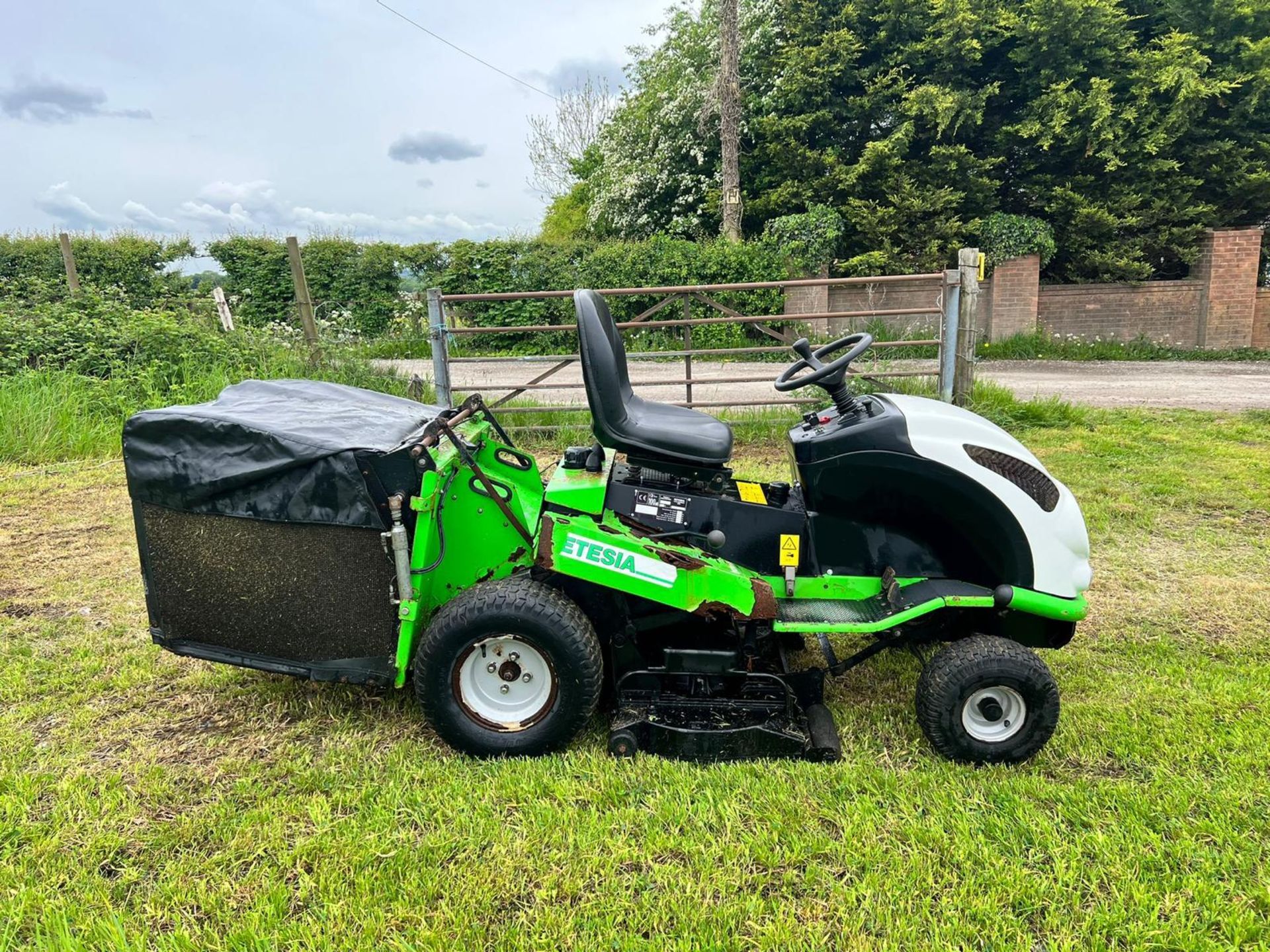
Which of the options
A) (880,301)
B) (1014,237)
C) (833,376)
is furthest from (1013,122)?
(833,376)

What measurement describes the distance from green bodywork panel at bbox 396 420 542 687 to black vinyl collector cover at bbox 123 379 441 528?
0.19 metres

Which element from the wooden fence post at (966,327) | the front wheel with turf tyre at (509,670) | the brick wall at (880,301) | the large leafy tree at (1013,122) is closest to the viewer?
the front wheel with turf tyre at (509,670)

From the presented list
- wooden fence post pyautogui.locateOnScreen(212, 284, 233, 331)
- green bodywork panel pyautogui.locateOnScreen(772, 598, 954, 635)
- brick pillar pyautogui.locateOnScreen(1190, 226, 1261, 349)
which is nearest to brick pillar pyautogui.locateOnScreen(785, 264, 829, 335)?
brick pillar pyautogui.locateOnScreen(1190, 226, 1261, 349)

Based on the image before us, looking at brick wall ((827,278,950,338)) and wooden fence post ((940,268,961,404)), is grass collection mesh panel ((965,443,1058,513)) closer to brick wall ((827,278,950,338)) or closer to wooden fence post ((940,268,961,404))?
wooden fence post ((940,268,961,404))

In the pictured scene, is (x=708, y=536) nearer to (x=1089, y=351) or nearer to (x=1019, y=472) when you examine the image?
(x=1019, y=472)

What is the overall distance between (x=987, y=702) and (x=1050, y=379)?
1017 centimetres

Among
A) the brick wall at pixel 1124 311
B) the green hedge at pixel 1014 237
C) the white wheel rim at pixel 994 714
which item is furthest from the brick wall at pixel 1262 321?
the white wheel rim at pixel 994 714

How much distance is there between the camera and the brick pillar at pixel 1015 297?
48.0 feet

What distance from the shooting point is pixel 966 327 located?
694cm

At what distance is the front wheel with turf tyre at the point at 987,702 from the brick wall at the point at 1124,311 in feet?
46.1

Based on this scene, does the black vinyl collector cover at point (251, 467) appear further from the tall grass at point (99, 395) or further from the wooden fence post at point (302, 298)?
the wooden fence post at point (302, 298)

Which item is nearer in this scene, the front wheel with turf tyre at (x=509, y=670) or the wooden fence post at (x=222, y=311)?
the front wheel with turf tyre at (x=509, y=670)

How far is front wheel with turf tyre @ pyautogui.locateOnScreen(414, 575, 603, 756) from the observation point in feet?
8.30

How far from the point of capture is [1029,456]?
2.73 m
